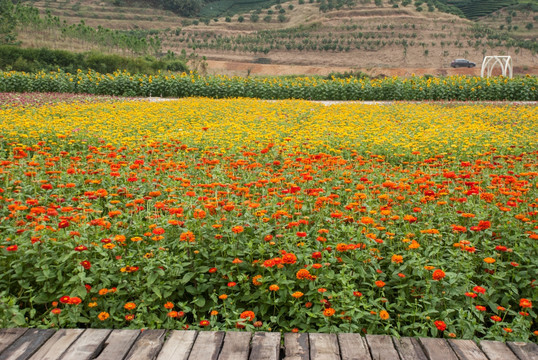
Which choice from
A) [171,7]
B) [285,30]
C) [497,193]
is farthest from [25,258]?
[171,7]

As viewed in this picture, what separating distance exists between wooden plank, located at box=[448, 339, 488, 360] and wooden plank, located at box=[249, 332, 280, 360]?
891mm

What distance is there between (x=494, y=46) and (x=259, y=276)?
6535 centimetres

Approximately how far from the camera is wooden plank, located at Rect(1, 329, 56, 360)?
2145 millimetres

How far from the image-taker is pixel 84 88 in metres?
18.7

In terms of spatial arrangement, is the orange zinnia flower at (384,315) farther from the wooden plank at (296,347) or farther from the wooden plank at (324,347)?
the wooden plank at (296,347)

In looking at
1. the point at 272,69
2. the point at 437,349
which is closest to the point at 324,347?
the point at 437,349

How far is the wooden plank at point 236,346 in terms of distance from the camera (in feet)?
7.00

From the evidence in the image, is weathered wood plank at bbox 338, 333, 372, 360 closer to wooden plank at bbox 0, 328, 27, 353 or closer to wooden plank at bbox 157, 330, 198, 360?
wooden plank at bbox 157, 330, 198, 360

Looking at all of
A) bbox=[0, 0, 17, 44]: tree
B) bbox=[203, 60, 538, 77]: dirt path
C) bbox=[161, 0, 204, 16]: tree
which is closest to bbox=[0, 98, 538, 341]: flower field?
bbox=[0, 0, 17, 44]: tree

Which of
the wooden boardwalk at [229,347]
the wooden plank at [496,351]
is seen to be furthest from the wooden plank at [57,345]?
the wooden plank at [496,351]

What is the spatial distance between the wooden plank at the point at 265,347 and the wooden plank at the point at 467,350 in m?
0.89

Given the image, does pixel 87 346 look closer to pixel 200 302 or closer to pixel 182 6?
pixel 200 302

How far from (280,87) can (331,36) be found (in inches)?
2076

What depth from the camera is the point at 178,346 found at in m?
2.23
